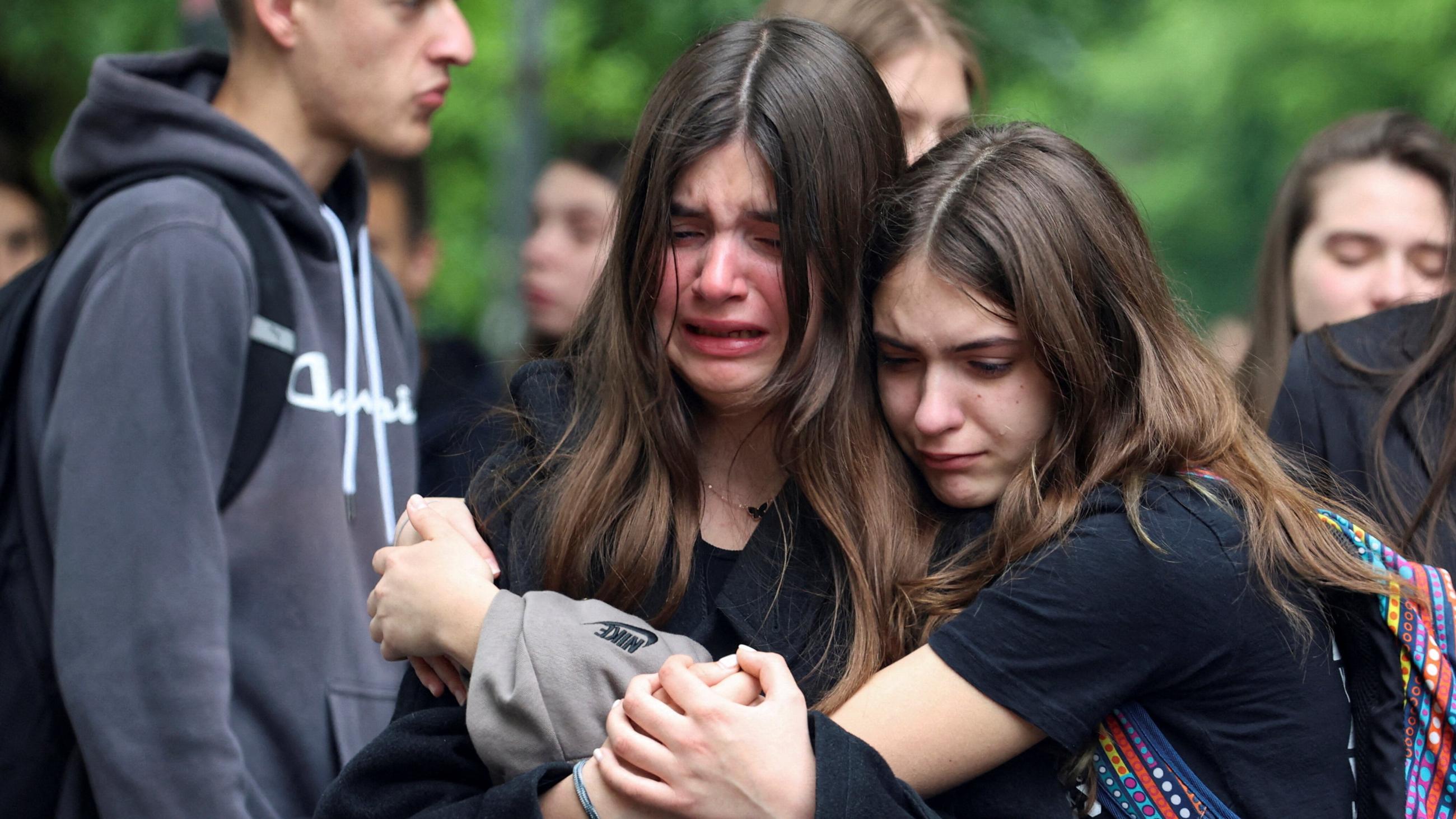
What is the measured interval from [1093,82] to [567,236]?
4.83 metres

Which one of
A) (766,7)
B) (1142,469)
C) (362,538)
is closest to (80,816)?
(362,538)

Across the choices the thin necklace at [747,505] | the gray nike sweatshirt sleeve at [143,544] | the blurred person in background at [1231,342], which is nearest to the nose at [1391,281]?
the blurred person in background at [1231,342]

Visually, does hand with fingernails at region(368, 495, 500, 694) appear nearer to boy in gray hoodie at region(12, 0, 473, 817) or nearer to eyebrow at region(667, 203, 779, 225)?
Result: boy in gray hoodie at region(12, 0, 473, 817)

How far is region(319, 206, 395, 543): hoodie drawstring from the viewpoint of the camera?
3105 millimetres

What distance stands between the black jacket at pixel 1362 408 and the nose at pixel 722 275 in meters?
1.09

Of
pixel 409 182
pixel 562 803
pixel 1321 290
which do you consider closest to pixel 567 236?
pixel 409 182

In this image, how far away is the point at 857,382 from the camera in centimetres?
248

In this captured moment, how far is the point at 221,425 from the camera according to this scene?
2734 mm

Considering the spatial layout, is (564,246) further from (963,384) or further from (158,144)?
(963,384)

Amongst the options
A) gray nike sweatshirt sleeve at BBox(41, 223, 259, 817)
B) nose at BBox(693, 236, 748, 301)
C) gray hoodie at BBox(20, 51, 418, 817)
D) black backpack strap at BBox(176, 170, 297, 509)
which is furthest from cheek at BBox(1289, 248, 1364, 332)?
gray nike sweatshirt sleeve at BBox(41, 223, 259, 817)

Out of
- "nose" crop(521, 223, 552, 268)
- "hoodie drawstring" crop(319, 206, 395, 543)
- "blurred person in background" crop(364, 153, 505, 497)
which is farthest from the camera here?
"nose" crop(521, 223, 552, 268)

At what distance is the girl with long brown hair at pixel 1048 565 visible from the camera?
2100 millimetres

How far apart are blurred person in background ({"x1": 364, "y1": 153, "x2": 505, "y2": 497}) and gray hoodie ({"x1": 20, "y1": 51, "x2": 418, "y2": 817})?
0.67m

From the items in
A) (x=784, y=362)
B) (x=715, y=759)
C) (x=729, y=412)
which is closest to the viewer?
(x=715, y=759)
